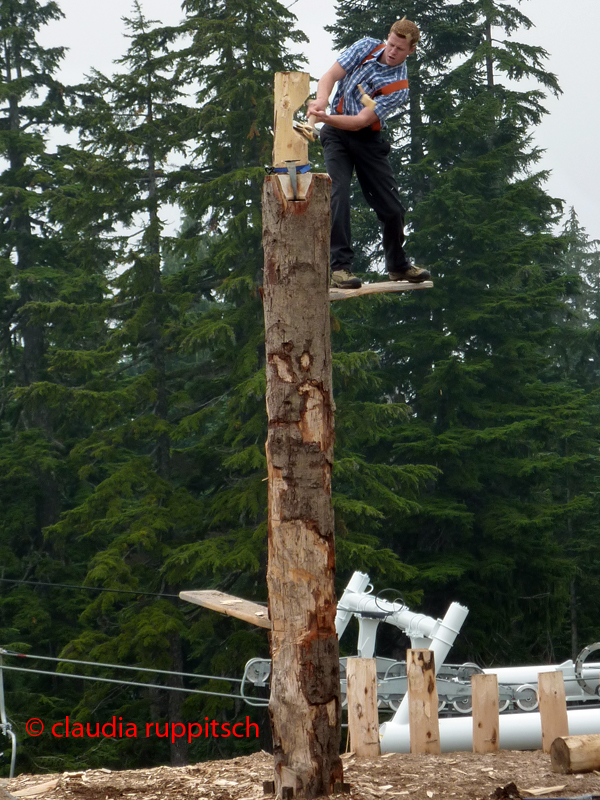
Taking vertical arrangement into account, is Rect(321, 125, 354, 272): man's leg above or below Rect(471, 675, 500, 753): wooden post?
above

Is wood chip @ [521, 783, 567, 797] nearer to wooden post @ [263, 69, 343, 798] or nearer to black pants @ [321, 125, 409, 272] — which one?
wooden post @ [263, 69, 343, 798]

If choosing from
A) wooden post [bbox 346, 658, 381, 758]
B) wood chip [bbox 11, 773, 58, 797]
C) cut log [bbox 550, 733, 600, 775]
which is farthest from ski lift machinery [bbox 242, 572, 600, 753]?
cut log [bbox 550, 733, 600, 775]

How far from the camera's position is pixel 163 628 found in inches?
605

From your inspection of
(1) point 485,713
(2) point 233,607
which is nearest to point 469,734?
(1) point 485,713

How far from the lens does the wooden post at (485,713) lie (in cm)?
667

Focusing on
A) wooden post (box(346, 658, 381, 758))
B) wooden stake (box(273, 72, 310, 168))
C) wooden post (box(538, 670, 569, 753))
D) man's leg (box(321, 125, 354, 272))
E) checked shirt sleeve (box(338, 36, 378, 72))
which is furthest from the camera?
wooden post (box(538, 670, 569, 753))

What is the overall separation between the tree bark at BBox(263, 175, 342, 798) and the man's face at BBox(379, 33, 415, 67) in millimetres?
866

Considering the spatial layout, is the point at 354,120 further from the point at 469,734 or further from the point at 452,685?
the point at 452,685

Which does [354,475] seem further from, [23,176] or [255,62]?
[23,176]

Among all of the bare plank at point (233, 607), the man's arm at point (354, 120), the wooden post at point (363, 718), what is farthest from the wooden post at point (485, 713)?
the man's arm at point (354, 120)

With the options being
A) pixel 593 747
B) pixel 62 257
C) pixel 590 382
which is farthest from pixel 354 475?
pixel 590 382

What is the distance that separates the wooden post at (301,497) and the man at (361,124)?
0.48 m

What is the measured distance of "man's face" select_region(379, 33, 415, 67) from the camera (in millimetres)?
5102

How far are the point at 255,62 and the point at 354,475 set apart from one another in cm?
775
